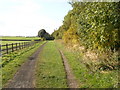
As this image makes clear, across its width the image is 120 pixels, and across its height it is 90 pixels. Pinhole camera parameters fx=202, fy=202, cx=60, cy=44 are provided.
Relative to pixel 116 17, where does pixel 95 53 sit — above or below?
below

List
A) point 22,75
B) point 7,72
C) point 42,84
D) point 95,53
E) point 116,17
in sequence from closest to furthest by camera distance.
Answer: point 42,84 → point 116,17 → point 22,75 → point 7,72 → point 95,53

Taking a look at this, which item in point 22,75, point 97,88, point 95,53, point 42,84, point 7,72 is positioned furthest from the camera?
point 95,53

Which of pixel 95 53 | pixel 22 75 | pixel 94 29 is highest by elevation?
pixel 94 29

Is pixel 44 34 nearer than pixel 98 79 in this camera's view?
No

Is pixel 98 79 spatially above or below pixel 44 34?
below

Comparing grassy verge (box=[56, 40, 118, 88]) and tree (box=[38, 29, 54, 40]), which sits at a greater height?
tree (box=[38, 29, 54, 40])

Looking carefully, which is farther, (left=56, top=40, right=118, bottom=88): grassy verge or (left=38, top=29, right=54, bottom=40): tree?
(left=38, top=29, right=54, bottom=40): tree

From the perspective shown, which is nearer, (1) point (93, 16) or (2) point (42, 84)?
(2) point (42, 84)

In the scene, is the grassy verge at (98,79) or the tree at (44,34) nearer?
the grassy verge at (98,79)

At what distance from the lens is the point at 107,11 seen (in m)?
11.4

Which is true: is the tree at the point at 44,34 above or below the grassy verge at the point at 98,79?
above

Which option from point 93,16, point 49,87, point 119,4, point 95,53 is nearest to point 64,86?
point 49,87

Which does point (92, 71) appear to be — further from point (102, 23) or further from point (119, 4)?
point (119, 4)

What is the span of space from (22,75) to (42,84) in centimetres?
260
